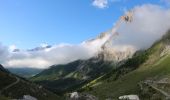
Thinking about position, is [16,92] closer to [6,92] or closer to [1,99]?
[6,92]

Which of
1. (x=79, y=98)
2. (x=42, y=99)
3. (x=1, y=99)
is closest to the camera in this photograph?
(x=1, y=99)

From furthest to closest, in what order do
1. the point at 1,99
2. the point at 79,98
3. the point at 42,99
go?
the point at 42,99 < the point at 79,98 < the point at 1,99

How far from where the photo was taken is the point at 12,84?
199 metres

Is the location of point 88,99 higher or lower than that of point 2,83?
lower

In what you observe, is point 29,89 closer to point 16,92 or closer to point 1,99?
point 16,92

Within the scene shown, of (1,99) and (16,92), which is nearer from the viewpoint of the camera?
→ (1,99)

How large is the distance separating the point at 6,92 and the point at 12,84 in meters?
14.5

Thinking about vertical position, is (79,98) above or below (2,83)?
below

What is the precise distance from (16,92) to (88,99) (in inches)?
1446

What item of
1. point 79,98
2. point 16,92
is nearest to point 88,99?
point 79,98

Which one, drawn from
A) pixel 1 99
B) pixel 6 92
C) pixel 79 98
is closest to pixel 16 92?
pixel 6 92

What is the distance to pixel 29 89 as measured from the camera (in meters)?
197

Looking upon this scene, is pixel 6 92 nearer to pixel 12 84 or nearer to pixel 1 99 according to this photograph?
pixel 12 84

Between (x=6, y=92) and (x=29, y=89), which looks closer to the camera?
(x=6, y=92)
